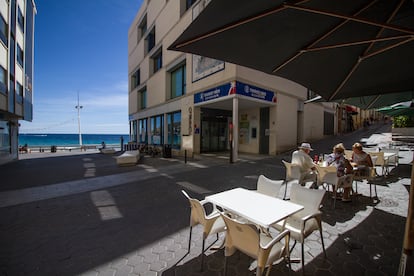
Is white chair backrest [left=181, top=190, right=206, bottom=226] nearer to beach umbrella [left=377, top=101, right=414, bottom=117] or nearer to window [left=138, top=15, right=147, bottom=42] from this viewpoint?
beach umbrella [left=377, top=101, right=414, bottom=117]

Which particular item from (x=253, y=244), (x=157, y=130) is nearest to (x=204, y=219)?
(x=253, y=244)

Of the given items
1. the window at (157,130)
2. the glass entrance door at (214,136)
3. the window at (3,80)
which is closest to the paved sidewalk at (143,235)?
the window at (3,80)

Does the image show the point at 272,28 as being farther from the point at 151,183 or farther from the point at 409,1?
the point at 151,183

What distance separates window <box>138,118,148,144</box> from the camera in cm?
2192

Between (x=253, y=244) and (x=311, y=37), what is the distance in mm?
2615

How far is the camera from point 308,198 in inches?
102

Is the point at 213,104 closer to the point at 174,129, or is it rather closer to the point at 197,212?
the point at 174,129

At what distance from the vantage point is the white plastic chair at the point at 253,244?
1.66 metres

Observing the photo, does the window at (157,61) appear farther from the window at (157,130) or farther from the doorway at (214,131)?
the doorway at (214,131)

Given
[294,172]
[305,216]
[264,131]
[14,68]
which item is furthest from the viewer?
[264,131]

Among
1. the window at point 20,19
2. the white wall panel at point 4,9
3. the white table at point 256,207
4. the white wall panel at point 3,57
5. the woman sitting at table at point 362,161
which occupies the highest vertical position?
the window at point 20,19

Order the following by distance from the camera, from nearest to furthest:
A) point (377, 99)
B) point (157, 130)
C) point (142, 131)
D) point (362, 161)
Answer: point (362, 161), point (377, 99), point (157, 130), point (142, 131)

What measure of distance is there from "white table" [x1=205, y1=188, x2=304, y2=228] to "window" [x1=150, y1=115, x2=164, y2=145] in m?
15.8

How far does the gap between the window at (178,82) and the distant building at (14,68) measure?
1066 cm
